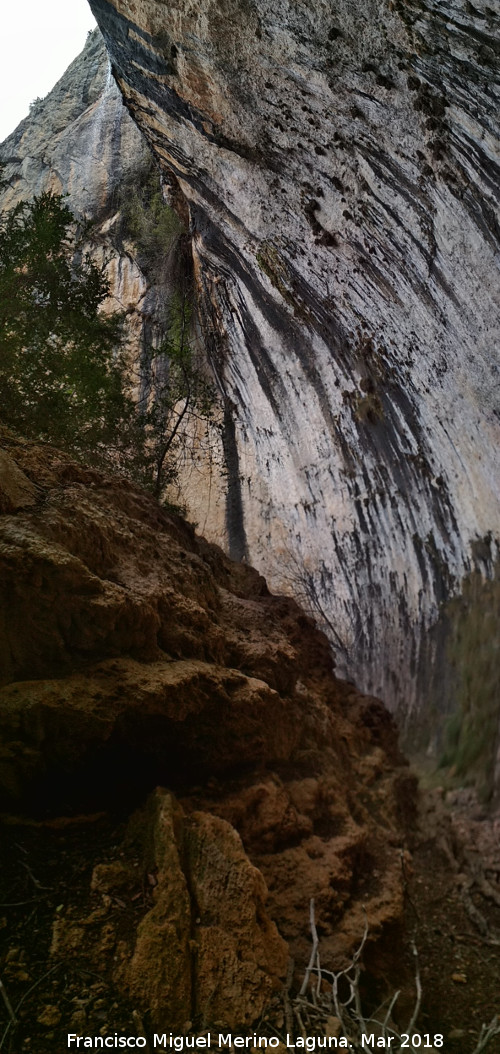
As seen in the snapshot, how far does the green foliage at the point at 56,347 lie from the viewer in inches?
238

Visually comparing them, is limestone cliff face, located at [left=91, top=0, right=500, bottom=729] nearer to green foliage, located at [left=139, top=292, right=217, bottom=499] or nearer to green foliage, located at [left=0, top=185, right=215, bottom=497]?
green foliage, located at [left=139, top=292, right=217, bottom=499]

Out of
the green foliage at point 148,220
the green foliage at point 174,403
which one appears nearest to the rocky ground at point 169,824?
the green foliage at point 174,403

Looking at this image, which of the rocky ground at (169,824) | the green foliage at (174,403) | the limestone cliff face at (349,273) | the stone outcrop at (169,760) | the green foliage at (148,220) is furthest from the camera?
the green foliage at (148,220)

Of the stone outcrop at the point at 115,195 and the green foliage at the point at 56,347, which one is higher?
the stone outcrop at the point at 115,195

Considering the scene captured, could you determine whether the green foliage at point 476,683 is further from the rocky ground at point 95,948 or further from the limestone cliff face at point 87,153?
the limestone cliff face at point 87,153

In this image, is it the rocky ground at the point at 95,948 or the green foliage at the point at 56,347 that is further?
the green foliage at the point at 56,347

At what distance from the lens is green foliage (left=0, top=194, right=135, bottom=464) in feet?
19.8

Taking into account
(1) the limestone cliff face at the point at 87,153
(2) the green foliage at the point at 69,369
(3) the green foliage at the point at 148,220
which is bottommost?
(2) the green foliage at the point at 69,369

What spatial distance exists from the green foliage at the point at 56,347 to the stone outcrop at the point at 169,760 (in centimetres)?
148

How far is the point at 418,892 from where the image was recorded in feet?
16.4

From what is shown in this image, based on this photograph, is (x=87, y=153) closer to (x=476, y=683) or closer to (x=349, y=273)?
(x=349, y=273)

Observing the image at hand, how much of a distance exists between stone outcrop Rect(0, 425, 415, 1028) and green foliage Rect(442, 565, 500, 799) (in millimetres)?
1178

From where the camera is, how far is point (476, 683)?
20.5 ft

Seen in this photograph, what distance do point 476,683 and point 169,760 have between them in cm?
371
